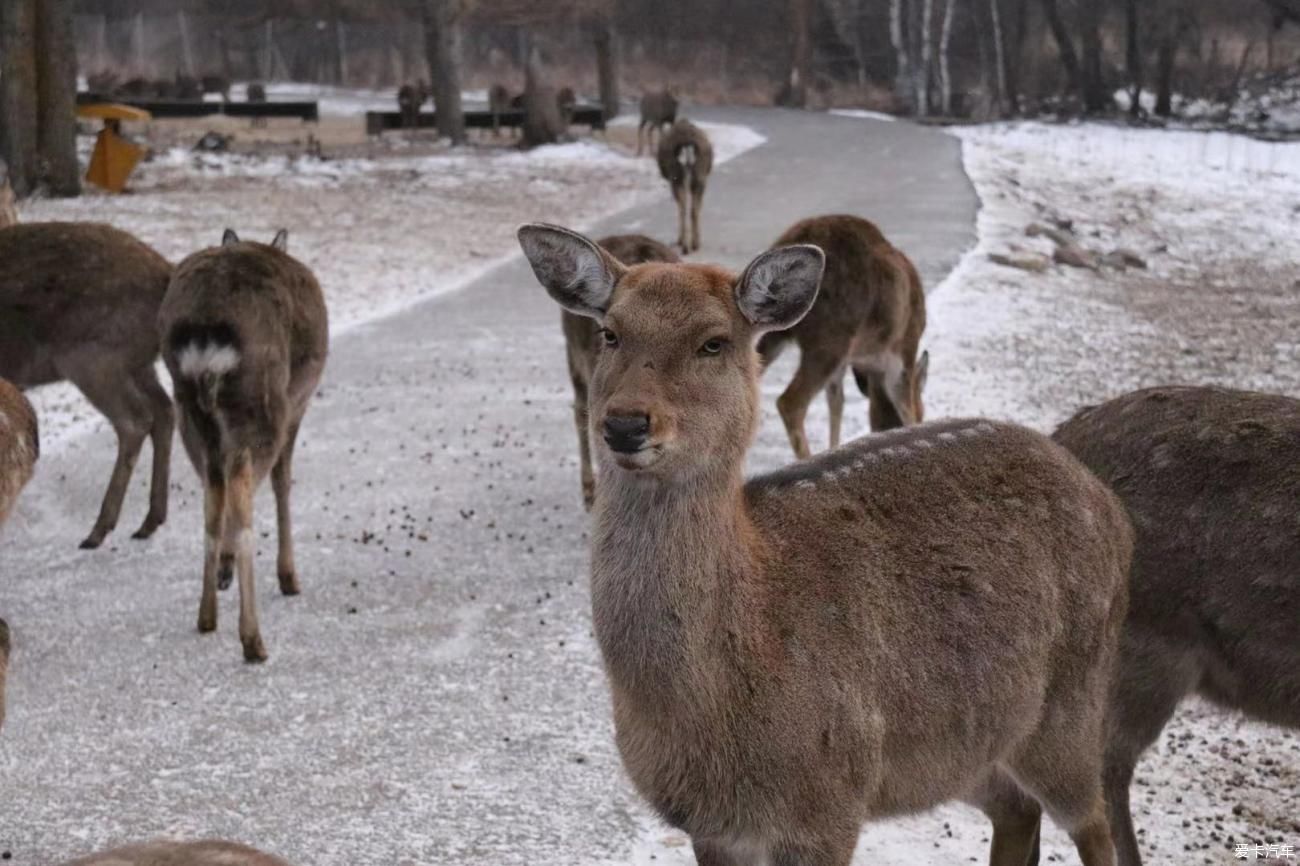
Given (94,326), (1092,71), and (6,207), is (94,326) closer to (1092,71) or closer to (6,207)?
(6,207)

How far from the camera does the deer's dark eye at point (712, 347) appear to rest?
3996mm

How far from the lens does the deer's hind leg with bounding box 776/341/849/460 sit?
8930 millimetres

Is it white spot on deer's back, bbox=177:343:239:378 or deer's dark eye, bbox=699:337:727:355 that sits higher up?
deer's dark eye, bbox=699:337:727:355

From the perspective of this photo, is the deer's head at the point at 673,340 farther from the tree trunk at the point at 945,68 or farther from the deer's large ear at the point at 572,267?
the tree trunk at the point at 945,68

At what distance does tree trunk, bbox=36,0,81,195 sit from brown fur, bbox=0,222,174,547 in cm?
1249

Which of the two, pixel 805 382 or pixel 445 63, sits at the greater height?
pixel 445 63

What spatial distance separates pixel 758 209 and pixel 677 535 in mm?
17511

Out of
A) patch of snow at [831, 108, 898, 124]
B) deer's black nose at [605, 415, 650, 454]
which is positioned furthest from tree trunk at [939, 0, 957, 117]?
deer's black nose at [605, 415, 650, 454]

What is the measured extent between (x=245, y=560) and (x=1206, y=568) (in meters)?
3.76

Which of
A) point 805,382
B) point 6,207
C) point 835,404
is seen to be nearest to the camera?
point 805,382

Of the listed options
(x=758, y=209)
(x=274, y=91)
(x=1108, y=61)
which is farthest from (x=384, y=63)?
(x=758, y=209)

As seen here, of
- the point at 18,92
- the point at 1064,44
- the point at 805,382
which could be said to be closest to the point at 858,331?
the point at 805,382

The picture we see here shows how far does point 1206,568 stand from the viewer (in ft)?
15.8

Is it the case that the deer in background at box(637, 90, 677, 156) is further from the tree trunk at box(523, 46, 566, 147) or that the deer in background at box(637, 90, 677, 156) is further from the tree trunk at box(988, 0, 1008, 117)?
the tree trunk at box(988, 0, 1008, 117)
